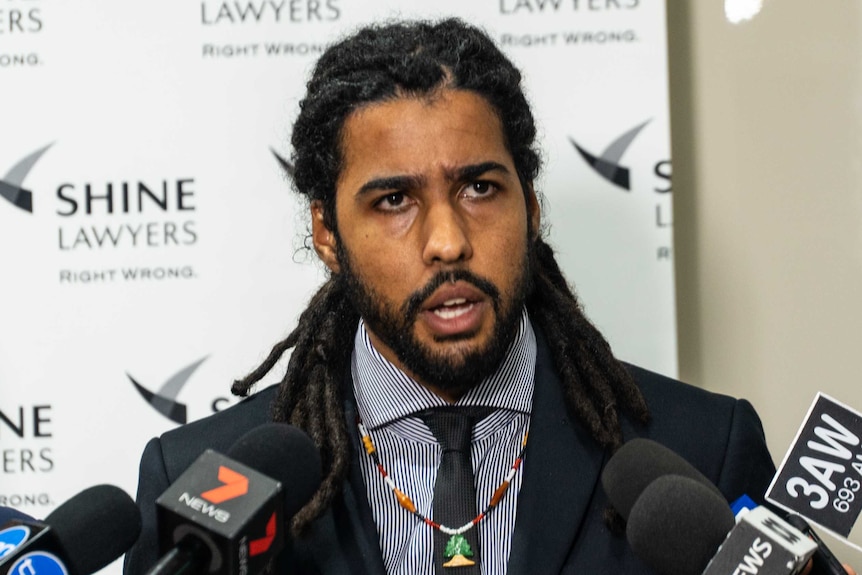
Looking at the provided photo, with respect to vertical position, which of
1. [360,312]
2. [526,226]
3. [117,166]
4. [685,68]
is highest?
[685,68]

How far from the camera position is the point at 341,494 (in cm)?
163

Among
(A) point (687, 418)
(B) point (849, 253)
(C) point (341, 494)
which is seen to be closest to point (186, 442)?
(C) point (341, 494)

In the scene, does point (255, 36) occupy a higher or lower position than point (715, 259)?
higher

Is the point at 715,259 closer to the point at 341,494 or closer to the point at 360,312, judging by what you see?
the point at 360,312

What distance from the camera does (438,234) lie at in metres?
1.55

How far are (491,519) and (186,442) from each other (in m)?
0.51

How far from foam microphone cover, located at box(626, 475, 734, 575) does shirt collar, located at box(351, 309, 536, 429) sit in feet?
1.85

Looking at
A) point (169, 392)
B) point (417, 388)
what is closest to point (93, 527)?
point (417, 388)

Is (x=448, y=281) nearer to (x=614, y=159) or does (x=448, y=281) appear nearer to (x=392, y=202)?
(x=392, y=202)

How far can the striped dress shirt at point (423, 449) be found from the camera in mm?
1588

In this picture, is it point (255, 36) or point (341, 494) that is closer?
point (341, 494)

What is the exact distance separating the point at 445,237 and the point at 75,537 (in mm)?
671

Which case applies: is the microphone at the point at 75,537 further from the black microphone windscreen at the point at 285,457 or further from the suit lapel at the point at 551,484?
the suit lapel at the point at 551,484

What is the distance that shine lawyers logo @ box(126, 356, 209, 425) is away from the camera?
2148mm
